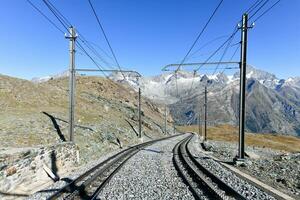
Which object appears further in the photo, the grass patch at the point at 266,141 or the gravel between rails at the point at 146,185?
the grass patch at the point at 266,141

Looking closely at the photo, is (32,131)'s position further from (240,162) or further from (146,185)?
(240,162)

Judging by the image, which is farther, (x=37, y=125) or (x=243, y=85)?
(x=37, y=125)

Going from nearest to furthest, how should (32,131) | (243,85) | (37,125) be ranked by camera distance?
(243,85), (32,131), (37,125)

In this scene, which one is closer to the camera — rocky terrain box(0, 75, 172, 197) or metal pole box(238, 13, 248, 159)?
rocky terrain box(0, 75, 172, 197)

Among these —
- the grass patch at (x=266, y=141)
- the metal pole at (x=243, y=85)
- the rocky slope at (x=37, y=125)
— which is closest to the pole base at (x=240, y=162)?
the metal pole at (x=243, y=85)

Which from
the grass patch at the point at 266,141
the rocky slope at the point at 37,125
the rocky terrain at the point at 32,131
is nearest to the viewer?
the rocky terrain at the point at 32,131

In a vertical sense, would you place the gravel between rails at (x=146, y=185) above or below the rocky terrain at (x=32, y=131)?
below

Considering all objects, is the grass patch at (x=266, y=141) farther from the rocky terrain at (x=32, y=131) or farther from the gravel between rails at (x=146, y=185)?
the gravel between rails at (x=146, y=185)

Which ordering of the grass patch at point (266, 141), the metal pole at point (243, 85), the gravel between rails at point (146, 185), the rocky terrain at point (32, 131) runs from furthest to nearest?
the grass patch at point (266, 141), the metal pole at point (243, 85), the rocky terrain at point (32, 131), the gravel between rails at point (146, 185)

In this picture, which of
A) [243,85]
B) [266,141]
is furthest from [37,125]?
[266,141]

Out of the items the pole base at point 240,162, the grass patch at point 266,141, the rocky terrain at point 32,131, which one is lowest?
the grass patch at point 266,141

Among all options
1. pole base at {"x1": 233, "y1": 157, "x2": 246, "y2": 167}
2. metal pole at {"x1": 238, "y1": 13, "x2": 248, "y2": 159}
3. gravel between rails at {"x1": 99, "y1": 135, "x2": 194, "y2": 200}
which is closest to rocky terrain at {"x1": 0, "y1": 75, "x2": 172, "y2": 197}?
gravel between rails at {"x1": 99, "y1": 135, "x2": 194, "y2": 200}

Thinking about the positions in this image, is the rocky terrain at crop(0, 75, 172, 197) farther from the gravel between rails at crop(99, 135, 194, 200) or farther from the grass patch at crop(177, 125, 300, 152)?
the grass patch at crop(177, 125, 300, 152)

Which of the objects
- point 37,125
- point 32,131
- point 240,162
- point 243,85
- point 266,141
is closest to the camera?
point 240,162
